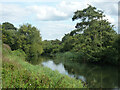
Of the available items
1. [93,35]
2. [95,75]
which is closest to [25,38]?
[93,35]

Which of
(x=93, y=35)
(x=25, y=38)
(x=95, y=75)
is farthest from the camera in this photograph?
(x=25, y=38)

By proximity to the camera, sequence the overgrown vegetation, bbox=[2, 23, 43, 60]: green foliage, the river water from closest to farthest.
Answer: the river water, the overgrown vegetation, bbox=[2, 23, 43, 60]: green foliage

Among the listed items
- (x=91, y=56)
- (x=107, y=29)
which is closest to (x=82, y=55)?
(x=91, y=56)

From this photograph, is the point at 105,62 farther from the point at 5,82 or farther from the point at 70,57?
the point at 5,82

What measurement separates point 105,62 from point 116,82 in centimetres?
838

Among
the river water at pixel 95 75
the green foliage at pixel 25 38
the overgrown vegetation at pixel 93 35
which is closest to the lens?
the river water at pixel 95 75

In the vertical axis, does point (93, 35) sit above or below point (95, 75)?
above

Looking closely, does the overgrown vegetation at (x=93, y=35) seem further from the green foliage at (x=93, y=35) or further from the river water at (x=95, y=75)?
the river water at (x=95, y=75)

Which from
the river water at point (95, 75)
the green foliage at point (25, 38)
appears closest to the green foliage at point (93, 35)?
the river water at point (95, 75)

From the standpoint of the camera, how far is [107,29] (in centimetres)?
1923

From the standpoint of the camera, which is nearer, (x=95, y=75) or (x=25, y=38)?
(x=95, y=75)

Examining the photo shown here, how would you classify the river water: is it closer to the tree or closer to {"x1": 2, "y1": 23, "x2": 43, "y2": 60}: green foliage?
the tree

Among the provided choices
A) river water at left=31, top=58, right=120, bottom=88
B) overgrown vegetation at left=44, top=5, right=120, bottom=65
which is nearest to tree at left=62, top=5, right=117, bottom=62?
overgrown vegetation at left=44, top=5, right=120, bottom=65

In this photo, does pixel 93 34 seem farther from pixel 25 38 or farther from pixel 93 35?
pixel 25 38
